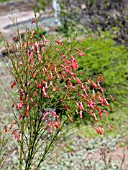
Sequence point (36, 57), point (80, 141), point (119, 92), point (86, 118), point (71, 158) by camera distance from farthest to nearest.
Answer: point (119, 92), point (86, 118), point (80, 141), point (71, 158), point (36, 57)

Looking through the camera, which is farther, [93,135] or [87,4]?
[87,4]

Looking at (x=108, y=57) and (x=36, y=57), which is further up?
(x=36, y=57)

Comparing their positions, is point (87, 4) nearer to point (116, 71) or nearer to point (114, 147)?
A: point (116, 71)

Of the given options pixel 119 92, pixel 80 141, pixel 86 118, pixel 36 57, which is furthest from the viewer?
pixel 119 92

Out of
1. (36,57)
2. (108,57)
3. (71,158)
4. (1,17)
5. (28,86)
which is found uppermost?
(36,57)

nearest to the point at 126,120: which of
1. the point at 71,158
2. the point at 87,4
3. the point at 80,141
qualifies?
the point at 80,141

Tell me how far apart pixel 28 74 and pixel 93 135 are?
8.23ft

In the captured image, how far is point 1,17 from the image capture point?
15766 mm

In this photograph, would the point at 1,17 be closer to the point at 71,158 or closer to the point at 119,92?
the point at 119,92

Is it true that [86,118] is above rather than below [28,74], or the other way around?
below

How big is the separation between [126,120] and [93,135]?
710 millimetres

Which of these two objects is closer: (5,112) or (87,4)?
(5,112)

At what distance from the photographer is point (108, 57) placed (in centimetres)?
649

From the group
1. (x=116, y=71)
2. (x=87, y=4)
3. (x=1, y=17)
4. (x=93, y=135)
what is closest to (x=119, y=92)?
(x=116, y=71)
